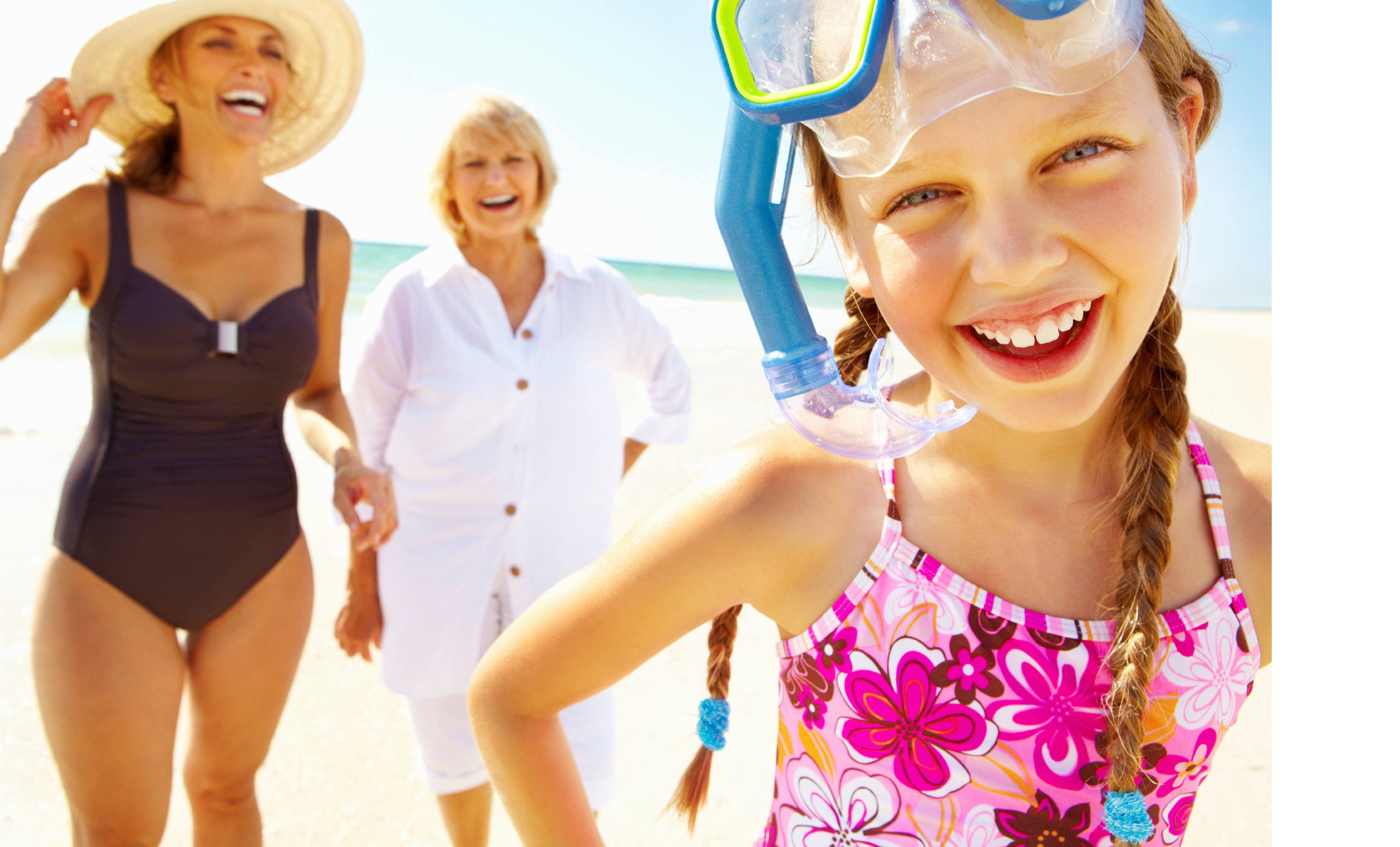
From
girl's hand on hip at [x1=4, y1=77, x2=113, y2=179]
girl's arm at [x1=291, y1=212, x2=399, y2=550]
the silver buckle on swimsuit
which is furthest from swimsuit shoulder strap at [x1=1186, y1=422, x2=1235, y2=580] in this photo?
girl's hand on hip at [x1=4, y1=77, x2=113, y2=179]

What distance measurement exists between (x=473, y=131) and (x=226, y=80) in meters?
0.82

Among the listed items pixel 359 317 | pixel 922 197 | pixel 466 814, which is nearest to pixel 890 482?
pixel 922 197

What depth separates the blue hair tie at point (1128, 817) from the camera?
3.74ft

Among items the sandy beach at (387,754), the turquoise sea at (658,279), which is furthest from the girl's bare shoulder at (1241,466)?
the turquoise sea at (658,279)

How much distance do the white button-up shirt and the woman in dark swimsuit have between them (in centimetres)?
27

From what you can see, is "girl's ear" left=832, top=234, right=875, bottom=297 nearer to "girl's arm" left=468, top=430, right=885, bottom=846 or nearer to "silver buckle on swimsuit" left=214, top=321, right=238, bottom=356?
"girl's arm" left=468, top=430, right=885, bottom=846

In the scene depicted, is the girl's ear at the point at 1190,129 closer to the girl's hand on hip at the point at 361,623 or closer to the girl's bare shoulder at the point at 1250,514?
the girl's bare shoulder at the point at 1250,514

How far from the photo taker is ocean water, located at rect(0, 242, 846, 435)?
9.27 meters

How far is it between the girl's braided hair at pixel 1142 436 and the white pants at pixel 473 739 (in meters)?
1.39

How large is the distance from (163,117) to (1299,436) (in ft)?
11.3

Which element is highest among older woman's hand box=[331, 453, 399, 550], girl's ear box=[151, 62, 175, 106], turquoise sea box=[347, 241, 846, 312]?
turquoise sea box=[347, 241, 846, 312]

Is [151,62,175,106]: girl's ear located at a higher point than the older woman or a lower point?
higher

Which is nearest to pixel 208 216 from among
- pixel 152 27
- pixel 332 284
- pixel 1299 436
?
pixel 332 284

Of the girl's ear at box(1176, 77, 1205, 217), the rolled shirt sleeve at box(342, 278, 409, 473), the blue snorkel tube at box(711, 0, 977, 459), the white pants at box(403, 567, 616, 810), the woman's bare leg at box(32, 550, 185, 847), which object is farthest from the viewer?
the rolled shirt sleeve at box(342, 278, 409, 473)
